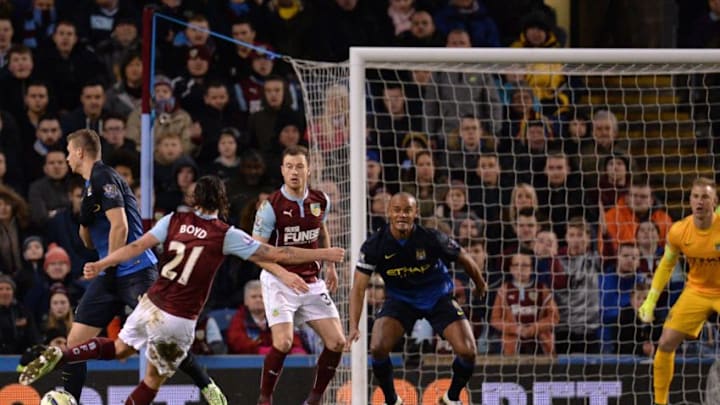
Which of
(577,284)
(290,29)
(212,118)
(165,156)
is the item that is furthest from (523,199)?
(165,156)

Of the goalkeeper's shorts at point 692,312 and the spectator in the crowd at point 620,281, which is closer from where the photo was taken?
the goalkeeper's shorts at point 692,312

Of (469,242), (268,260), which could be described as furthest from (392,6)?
(268,260)

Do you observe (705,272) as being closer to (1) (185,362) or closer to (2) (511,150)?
(2) (511,150)

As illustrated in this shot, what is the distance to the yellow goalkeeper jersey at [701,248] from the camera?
10.8 metres

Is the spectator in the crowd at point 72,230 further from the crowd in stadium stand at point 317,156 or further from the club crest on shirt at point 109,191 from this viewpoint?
the club crest on shirt at point 109,191

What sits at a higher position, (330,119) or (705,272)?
(330,119)

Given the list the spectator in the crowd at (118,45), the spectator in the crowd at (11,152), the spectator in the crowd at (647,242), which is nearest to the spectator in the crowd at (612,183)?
the spectator in the crowd at (647,242)

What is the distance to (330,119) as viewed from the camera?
462 inches

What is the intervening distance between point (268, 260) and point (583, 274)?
4.02 m

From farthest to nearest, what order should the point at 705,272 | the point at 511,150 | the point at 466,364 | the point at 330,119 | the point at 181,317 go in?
the point at 511,150, the point at 330,119, the point at 705,272, the point at 466,364, the point at 181,317

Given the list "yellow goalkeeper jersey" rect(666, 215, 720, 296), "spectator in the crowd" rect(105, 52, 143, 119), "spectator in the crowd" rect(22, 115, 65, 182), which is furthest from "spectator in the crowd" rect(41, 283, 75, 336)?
"yellow goalkeeper jersey" rect(666, 215, 720, 296)

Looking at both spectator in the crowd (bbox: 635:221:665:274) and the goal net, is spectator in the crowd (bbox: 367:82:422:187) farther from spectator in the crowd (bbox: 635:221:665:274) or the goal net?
spectator in the crowd (bbox: 635:221:665:274)

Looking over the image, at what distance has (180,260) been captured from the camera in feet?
28.3

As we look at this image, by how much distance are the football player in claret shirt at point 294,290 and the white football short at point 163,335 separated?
1.04 meters
